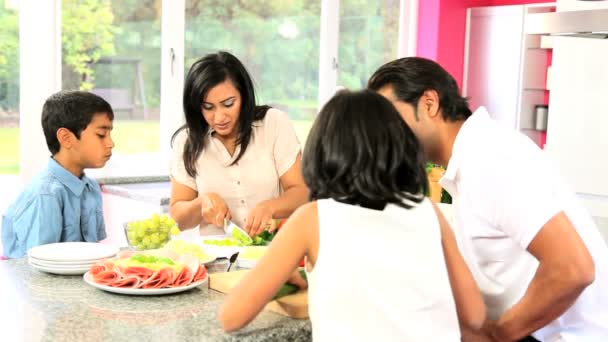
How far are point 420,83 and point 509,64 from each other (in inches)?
158

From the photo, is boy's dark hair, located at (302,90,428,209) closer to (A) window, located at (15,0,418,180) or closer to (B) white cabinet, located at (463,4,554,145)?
(A) window, located at (15,0,418,180)

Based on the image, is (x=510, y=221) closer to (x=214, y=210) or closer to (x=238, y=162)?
(x=214, y=210)

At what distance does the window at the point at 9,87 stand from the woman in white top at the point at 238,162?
1573mm

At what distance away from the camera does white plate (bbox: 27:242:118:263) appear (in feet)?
6.56

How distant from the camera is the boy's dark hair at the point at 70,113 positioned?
2.67 metres

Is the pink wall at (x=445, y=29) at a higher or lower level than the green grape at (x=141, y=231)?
higher

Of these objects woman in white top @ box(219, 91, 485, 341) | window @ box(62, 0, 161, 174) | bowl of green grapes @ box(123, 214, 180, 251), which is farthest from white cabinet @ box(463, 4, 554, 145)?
woman in white top @ box(219, 91, 485, 341)

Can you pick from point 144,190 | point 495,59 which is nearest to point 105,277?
Answer: point 144,190

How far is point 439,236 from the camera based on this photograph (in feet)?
4.89

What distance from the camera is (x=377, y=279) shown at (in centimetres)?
141

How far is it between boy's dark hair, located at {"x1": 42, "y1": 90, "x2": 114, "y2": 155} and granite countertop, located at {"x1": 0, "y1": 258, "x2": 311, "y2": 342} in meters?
0.80

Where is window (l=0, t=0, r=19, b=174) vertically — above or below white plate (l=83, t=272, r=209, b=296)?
above

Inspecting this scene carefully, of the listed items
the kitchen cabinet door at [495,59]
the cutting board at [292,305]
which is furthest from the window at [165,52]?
the cutting board at [292,305]

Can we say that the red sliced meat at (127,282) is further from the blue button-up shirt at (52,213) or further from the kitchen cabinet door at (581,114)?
the kitchen cabinet door at (581,114)
